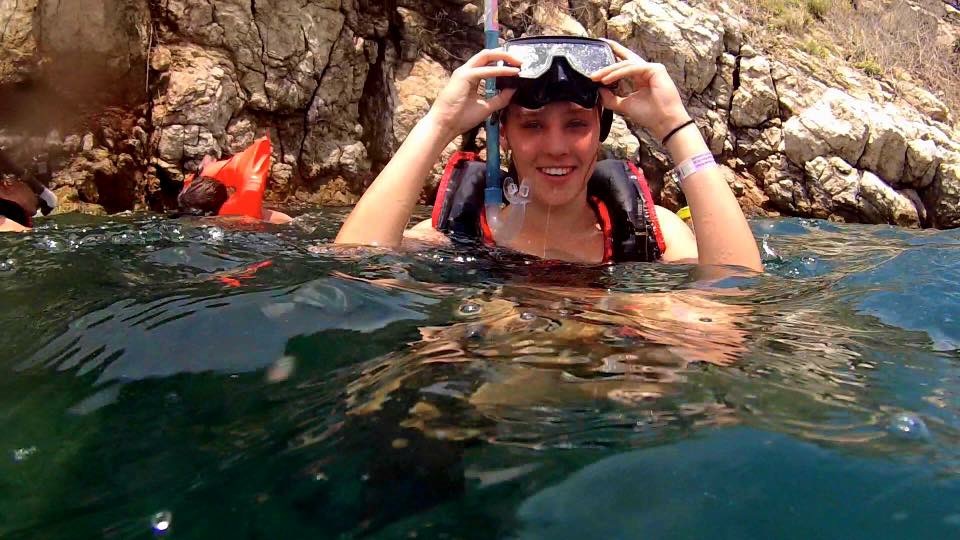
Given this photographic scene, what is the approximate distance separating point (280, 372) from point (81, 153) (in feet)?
22.2

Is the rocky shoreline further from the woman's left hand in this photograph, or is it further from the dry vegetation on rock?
the woman's left hand

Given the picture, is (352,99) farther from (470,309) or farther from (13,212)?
(470,309)

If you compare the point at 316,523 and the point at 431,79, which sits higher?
the point at 431,79

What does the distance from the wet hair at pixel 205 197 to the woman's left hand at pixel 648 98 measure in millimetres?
3892

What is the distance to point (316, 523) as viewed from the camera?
0.90 metres

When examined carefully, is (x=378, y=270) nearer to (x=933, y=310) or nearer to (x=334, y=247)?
(x=334, y=247)

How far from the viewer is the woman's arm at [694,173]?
2.46 metres

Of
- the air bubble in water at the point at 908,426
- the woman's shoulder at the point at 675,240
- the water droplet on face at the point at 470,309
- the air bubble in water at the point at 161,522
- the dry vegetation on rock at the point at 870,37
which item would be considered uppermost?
the dry vegetation on rock at the point at 870,37

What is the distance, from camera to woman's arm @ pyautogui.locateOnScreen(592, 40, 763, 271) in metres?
2.46

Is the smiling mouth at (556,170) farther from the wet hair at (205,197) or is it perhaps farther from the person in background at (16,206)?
the wet hair at (205,197)

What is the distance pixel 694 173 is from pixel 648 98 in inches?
14.4

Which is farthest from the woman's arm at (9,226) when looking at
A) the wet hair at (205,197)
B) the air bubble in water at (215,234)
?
the wet hair at (205,197)

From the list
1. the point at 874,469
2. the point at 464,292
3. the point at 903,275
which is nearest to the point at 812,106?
the point at 903,275

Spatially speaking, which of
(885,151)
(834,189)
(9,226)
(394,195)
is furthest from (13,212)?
(885,151)
